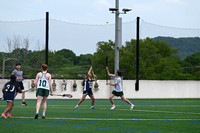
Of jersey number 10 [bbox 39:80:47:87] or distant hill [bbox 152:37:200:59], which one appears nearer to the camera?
jersey number 10 [bbox 39:80:47:87]

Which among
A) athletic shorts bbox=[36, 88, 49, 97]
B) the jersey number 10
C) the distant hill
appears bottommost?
athletic shorts bbox=[36, 88, 49, 97]

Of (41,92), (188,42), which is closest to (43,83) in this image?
(41,92)

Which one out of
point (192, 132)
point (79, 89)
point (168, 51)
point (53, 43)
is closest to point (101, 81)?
point (79, 89)

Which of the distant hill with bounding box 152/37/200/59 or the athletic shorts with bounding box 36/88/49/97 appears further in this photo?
the distant hill with bounding box 152/37/200/59

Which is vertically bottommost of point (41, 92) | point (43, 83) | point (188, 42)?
point (41, 92)

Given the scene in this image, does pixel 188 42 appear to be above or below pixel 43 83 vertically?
above

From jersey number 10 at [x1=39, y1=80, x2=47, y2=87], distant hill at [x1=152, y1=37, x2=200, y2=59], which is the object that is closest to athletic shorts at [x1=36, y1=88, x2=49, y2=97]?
jersey number 10 at [x1=39, y1=80, x2=47, y2=87]

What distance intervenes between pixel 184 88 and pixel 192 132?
29.3 meters

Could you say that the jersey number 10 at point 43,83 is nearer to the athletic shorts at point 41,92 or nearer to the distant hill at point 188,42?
the athletic shorts at point 41,92

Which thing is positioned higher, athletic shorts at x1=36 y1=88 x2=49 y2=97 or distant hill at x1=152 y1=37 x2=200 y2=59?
distant hill at x1=152 y1=37 x2=200 y2=59

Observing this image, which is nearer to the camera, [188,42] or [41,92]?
[41,92]

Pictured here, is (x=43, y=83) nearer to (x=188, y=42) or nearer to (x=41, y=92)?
(x=41, y=92)

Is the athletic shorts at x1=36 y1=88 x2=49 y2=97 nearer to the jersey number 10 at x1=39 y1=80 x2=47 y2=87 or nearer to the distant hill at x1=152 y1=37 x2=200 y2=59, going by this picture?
the jersey number 10 at x1=39 y1=80 x2=47 y2=87

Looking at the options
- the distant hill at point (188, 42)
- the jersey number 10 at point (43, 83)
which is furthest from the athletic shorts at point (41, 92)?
the distant hill at point (188, 42)
